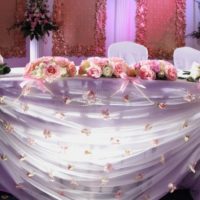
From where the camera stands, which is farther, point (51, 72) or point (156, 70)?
point (156, 70)

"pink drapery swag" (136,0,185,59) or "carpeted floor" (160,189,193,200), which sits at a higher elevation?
"pink drapery swag" (136,0,185,59)

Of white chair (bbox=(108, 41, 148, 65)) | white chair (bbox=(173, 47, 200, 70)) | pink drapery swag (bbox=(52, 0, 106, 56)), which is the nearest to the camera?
white chair (bbox=(173, 47, 200, 70))

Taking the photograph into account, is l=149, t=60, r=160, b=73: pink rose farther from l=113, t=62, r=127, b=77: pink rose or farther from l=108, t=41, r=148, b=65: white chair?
l=108, t=41, r=148, b=65: white chair

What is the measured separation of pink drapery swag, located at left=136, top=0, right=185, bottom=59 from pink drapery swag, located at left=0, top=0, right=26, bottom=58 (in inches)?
59.1

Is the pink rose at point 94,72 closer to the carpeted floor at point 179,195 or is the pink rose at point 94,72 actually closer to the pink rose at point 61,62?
the pink rose at point 61,62

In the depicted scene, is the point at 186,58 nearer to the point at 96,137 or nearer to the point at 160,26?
the point at 160,26

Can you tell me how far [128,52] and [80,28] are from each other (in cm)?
112

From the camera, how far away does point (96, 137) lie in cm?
209

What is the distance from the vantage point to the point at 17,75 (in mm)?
2014

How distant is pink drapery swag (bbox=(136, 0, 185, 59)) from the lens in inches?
199

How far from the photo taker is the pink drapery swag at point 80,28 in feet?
16.1

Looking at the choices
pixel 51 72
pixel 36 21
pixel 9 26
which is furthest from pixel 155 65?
pixel 9 26

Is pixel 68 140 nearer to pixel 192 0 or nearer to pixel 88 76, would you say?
pixel 88 76

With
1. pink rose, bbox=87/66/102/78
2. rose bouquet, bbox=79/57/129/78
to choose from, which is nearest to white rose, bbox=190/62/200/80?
rose bouquet, bbox=79/57/129/78
